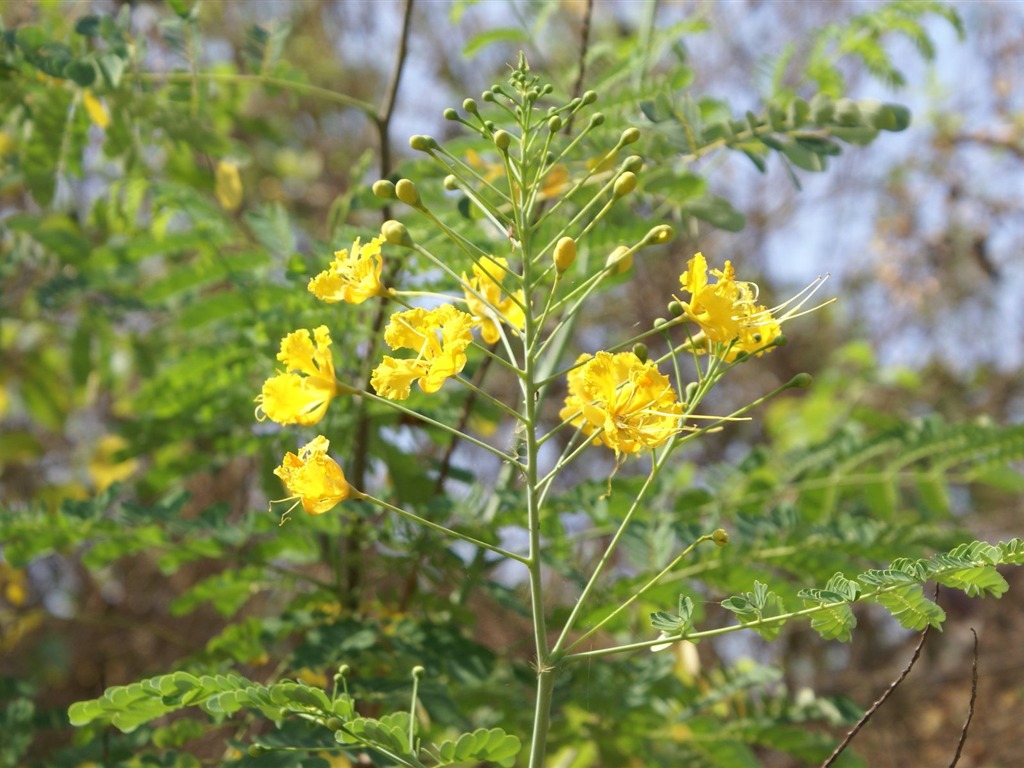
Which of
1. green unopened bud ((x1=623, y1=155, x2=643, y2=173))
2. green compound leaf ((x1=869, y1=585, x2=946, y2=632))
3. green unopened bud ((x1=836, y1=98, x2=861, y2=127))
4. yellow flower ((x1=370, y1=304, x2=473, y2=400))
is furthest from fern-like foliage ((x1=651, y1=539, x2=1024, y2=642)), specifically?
green unopened bud ((x1=836, y1=98, x2=861, y2=127))

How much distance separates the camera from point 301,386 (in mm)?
1028

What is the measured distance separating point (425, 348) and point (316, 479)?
16 cm

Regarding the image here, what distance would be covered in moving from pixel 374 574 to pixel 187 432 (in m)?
0.42

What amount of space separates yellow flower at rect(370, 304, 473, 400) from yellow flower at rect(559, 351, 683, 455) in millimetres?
125

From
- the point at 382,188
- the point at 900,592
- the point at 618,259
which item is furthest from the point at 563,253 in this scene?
the point at 900,592

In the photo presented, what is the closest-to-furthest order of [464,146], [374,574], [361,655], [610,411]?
1. [610,411]
2. [361,655]
3. [464,146]
4. [374,574]

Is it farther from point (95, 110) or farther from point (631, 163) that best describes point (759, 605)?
point (95, 110)

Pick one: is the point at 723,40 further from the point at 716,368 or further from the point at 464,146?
the point at 716,368

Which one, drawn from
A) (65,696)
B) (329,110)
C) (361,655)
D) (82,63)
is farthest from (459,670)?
(329,110)

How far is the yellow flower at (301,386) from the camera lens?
100cm

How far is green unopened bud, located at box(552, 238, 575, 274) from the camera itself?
103 centimetres

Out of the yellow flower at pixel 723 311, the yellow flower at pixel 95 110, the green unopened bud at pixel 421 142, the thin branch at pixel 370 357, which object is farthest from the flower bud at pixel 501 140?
the yellow flower at pixel 95 110

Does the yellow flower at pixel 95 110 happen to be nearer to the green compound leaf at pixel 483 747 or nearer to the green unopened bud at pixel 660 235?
the green unopened bud at pixel 660 235

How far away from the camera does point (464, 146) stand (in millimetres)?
1767
